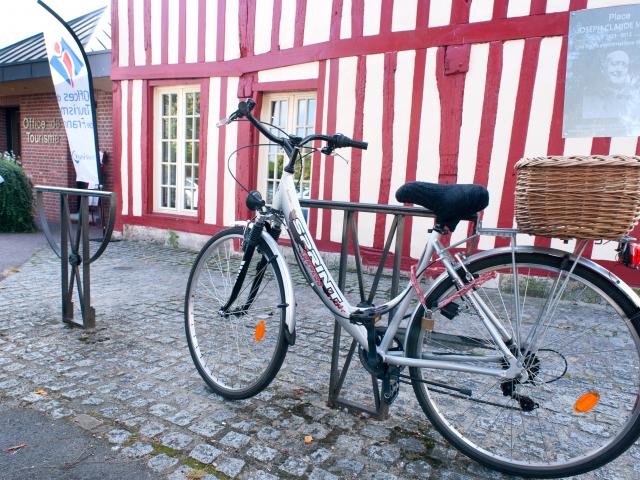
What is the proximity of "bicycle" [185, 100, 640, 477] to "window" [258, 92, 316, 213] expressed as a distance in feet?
12.0

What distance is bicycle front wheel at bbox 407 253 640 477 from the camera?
1577mm

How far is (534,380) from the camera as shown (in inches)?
64.5

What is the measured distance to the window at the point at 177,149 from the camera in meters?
6.83

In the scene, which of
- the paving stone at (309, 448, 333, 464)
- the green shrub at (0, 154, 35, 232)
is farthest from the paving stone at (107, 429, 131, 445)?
the green shrub at (0, 154, 35, 232)

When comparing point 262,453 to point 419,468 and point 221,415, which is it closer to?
point 221,415

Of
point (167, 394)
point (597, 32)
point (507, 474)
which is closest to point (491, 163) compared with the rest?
point (597, 32)

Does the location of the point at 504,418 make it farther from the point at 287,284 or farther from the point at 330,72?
the point at 330,72

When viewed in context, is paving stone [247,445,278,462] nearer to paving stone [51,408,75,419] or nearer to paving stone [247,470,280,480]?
paving stone [247,470,280,480]

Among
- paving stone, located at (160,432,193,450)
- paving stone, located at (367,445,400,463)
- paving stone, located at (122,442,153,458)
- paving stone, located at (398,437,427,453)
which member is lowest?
paving stone, located at (122,442,153,458)

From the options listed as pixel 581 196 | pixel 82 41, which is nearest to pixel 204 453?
pixel 581 196

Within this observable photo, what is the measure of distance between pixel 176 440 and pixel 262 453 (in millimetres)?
398

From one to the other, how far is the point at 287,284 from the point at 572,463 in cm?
133

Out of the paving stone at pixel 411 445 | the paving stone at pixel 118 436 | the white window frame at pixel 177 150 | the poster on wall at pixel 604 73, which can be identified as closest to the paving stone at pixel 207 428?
the paving stone at pixel 118 436

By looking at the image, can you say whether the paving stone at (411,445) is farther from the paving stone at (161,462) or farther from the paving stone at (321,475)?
Result: the paving stone at (161,462)
